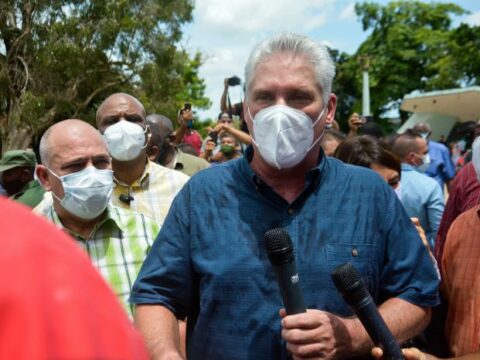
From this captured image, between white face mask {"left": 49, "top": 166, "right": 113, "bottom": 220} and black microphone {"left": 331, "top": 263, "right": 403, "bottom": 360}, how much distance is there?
6.55 feet

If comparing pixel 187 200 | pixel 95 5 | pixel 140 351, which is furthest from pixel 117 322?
pixel 95 5

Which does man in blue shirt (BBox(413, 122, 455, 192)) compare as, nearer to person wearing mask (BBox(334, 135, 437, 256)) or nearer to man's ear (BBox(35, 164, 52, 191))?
person wearing mask (BBox(334, 135, 437, 256))

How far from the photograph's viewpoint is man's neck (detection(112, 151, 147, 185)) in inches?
167

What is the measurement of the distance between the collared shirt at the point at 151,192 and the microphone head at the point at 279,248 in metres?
2.36

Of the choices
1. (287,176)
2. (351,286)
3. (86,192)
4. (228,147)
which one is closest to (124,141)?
(86,192)

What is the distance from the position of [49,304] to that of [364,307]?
4.17 ft

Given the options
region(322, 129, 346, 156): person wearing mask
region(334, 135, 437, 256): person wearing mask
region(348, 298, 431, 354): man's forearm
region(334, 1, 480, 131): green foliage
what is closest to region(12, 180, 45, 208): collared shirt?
region(322, 129, 346, 156): person wearing mask

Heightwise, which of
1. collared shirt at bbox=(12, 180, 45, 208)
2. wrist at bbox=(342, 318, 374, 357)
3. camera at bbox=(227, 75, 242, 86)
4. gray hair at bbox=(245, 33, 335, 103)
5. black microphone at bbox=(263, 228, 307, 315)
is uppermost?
camera at bbox=(227, 75, 242, 86)

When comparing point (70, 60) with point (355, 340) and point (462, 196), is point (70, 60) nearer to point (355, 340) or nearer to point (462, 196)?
point (462, 196)

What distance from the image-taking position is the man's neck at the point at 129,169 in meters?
4.24

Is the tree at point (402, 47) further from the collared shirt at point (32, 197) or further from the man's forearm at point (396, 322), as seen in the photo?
the man's forearm at point (396, 322)

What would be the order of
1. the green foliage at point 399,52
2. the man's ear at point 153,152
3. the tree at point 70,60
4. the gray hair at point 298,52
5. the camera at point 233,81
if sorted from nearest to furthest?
the gray hair at point 298,52 < the man's ear at point 153,152 < the camera at point 233,81 < the tree at point 70,60 < the green foliage at point 399,52

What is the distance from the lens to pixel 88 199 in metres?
3.39

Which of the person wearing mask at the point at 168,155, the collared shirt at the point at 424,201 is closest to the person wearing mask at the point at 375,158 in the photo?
the collared shirt at the point at 424,201
